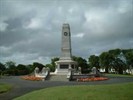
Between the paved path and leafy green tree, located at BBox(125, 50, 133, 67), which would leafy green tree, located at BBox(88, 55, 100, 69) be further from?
the paved path

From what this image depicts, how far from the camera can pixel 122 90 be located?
16.6 metres

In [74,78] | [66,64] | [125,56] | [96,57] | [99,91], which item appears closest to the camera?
[99,91]

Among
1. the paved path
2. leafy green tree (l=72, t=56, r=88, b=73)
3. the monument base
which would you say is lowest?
the paved path

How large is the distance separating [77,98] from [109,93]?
2.39 meters

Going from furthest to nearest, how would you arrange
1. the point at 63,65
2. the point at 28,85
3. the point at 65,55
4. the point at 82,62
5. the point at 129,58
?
1. the point at 82,62
2. the point at 129,58
3. the point at 65,55
4. the point at 63,65
5. the point at 28,85

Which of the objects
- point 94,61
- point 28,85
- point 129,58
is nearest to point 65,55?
point 28,85

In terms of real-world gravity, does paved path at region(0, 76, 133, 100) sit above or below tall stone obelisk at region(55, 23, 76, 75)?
below

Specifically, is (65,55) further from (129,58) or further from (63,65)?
(129,58)

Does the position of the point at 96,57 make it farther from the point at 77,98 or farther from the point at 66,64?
the point at 77,98

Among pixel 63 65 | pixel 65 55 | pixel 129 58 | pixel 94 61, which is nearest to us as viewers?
pixel 63 65

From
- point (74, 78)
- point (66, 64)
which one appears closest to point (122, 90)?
point (74, 78)

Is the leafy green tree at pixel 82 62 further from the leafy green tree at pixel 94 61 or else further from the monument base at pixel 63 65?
the monument base at pixel 63 65

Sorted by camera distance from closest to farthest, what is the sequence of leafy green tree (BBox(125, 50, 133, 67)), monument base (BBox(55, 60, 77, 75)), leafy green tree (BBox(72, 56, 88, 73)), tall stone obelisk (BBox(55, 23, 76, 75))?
1. monument base (BBox(55, 60, 77, 75))
2. tall stone obelisk (BBox(55, 23, 76, 75))
3. leafy green tree (BBox(125, 50, 133, 67))
4. leafy green tree (BBox(72, 56, 88, 73))

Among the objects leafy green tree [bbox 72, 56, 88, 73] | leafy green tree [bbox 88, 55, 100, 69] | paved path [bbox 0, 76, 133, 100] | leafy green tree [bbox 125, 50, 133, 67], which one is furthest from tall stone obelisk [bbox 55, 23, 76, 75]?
leafy green tree [bbox 88, 55, 100, 69]
